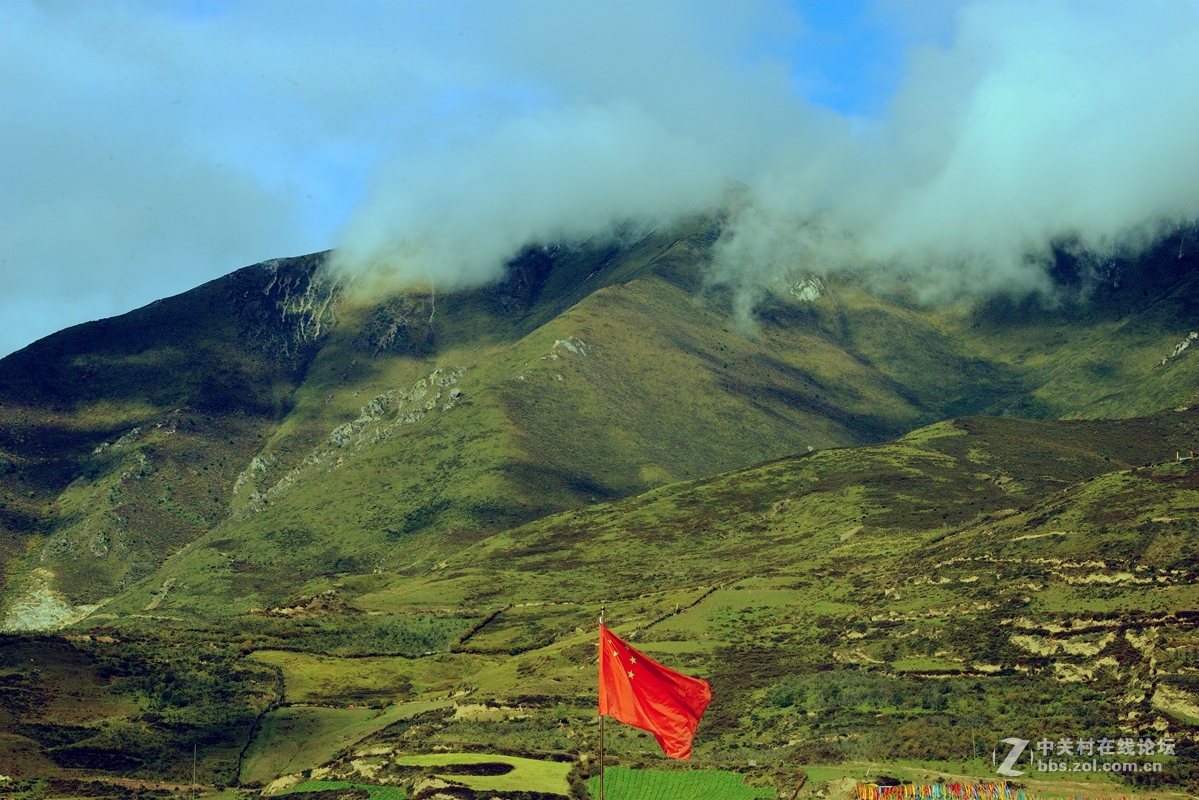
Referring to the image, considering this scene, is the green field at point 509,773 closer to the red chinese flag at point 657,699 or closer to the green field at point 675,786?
the green field at point 675,786

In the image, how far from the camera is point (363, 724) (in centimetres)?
14625

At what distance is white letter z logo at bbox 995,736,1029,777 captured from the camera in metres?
97.1

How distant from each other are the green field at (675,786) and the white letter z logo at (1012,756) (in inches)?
620

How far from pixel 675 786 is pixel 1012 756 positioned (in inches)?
877

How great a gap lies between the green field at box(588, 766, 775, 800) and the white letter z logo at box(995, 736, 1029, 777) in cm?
1574

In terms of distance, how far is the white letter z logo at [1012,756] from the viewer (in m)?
97.1

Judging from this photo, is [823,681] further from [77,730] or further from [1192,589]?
[77,730]

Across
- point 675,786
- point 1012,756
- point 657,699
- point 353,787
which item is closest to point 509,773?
point 675,786

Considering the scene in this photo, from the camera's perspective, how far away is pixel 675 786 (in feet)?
326

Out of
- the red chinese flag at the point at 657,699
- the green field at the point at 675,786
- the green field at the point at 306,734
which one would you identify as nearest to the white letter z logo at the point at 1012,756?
the green field at the point at 675,786

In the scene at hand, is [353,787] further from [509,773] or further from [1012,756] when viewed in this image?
[1012,756]

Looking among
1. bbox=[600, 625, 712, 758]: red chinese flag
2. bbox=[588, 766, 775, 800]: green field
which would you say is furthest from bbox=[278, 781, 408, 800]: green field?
bbox=[600, 625, 712, 758]: red chinese flag

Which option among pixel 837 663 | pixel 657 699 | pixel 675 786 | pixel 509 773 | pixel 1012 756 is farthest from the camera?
pixel 837 663

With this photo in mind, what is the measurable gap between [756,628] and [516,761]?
56.8m
